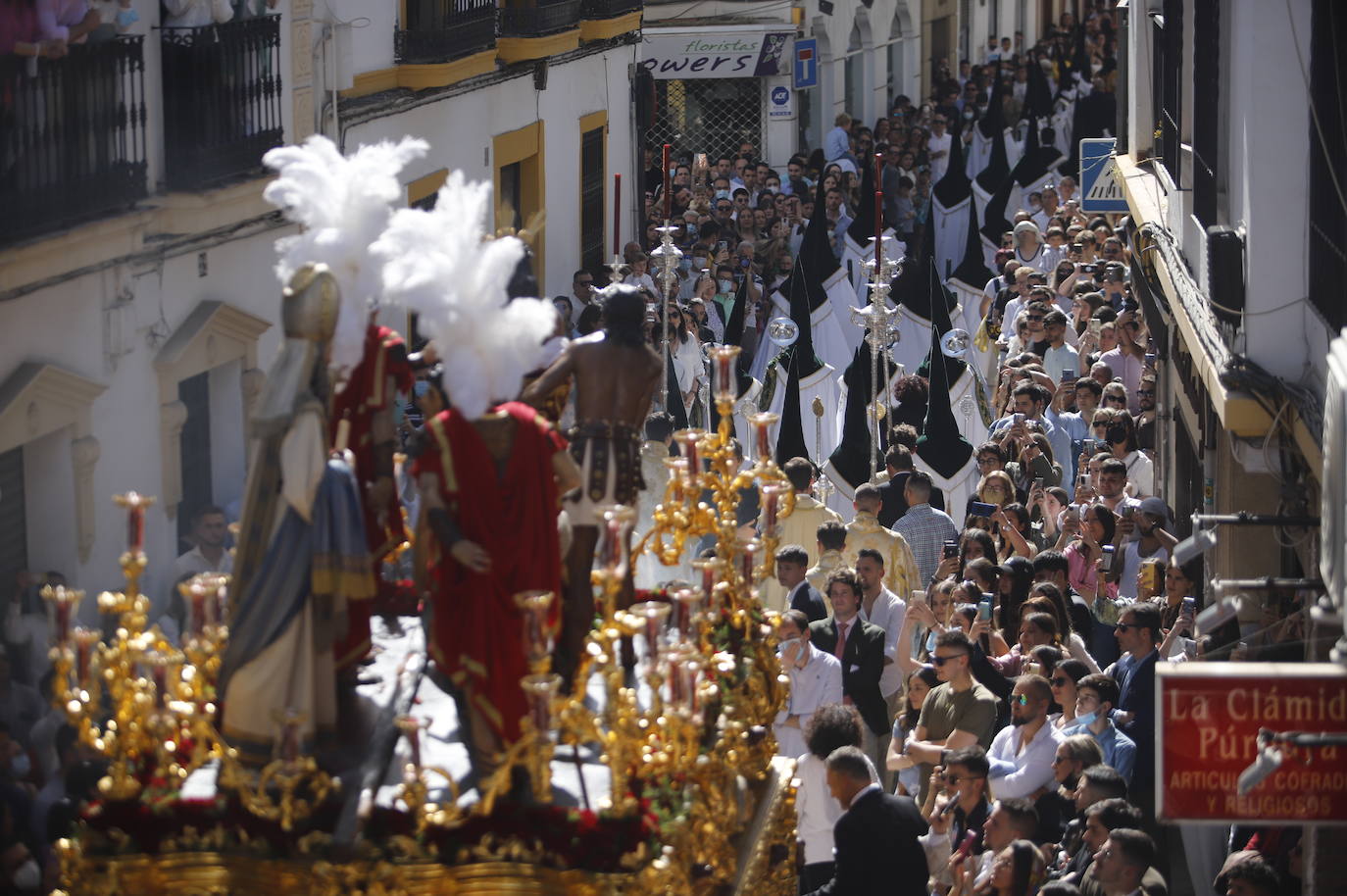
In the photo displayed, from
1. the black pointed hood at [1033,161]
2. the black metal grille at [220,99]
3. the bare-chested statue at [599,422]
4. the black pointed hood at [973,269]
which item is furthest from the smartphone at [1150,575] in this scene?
the black pointed hood at [1033,161]

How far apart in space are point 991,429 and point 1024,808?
→ 573 cm

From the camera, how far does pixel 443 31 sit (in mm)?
15250

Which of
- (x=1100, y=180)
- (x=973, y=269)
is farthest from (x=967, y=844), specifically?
(x=973, y=269)

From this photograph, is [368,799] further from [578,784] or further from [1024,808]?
[1024,808]

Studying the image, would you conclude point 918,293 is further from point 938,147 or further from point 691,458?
point 938,147

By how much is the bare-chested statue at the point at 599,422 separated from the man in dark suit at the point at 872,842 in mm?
1013

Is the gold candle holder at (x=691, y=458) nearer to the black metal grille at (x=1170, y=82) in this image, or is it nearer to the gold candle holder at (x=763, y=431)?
the gold candle holder at (x=763, y=431)

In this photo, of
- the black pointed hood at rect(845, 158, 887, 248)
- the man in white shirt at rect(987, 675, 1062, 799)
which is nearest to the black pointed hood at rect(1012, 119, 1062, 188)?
the black pointed hood at rect(845, 158, 887, 248)

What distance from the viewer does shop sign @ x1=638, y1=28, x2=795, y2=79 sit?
27.9 m

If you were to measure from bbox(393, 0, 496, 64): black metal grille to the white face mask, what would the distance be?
28.1 feet

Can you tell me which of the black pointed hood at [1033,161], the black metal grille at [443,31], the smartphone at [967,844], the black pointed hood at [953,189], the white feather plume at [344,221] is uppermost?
the black metal grille at [443,31]

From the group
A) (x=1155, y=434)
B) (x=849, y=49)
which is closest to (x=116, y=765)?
(x=1155, y=434)

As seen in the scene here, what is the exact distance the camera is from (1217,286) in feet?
30.2

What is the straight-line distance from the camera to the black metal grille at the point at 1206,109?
10.6 m
